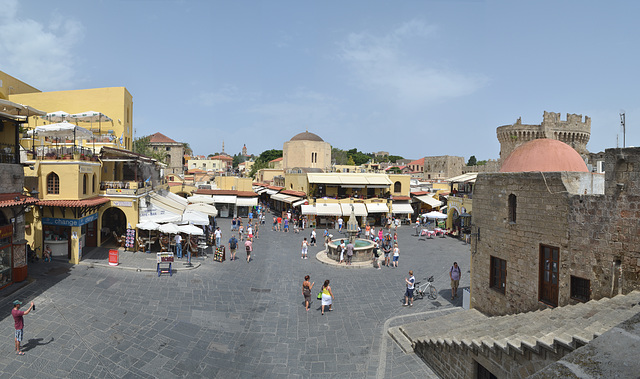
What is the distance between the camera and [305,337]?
10.3 metres

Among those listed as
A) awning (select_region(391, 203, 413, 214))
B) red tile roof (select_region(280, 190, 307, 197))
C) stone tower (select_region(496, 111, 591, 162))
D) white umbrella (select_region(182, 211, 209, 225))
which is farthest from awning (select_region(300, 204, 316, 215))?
stone tower (select_region(496, 111, 591, 162))

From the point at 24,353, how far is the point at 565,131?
158 ft

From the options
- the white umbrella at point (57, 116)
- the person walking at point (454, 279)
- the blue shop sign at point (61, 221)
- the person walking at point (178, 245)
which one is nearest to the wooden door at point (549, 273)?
the person walking at point (454, 279)

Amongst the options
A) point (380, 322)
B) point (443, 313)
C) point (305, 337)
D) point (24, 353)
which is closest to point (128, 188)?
point (24, 353)

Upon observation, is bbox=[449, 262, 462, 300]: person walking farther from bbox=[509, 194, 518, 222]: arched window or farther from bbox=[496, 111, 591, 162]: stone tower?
bbox=[496, 111, 591, 162]: stone tower

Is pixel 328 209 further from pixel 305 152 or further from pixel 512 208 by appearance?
pixel 305 152

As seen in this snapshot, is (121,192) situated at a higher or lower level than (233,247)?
higher

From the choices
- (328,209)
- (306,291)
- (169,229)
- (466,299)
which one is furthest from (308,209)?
(466,299)

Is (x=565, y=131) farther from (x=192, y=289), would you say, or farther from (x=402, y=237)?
(x=192, y=289)

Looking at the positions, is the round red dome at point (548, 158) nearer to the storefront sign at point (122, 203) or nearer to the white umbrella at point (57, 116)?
the storefront sign at point (122, 203)

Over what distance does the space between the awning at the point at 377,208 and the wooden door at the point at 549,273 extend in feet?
79.9

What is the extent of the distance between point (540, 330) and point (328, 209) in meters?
26.2

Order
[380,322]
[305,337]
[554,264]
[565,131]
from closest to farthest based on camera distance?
[554,264] → [305,337] → [380,322] → [565,131]

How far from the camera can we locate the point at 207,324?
10.7 metres
